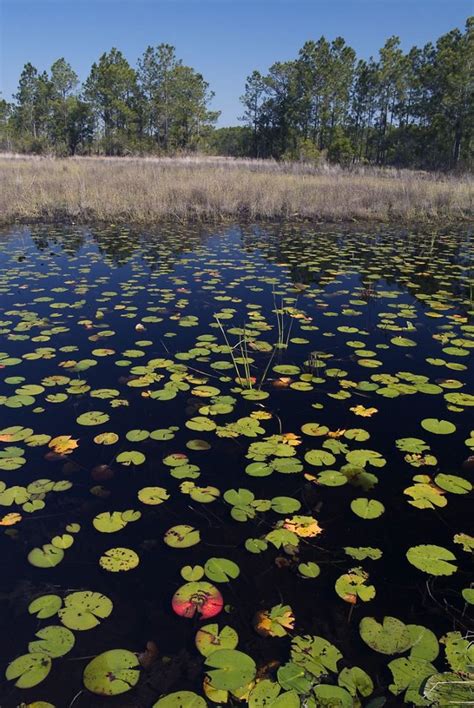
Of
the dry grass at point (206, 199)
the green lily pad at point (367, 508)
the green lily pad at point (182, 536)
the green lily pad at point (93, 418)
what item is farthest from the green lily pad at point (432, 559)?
the dry grass at point (206, 199)

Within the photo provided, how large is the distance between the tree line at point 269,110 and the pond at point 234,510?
28859 millimetres

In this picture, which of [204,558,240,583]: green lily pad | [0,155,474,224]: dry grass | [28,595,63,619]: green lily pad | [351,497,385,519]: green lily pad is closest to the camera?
[28,595,63,619]: green lily pad

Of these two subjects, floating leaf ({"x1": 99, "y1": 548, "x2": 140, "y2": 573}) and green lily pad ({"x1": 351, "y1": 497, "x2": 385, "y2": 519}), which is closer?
floating leaf ({"x1": 99, "y1": 548, "x2": 140, "y2": 573})

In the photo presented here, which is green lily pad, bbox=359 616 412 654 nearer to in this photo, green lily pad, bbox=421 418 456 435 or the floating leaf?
the floating leaf

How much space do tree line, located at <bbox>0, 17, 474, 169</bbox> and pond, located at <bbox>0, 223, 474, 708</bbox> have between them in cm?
2886

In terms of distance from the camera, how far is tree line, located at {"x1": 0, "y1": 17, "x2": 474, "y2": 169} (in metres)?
31.3

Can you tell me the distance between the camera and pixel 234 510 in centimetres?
176

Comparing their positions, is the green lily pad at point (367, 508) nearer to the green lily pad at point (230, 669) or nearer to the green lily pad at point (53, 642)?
the green lily pad at point (230, 669)

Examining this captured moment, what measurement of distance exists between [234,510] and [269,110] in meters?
42.4

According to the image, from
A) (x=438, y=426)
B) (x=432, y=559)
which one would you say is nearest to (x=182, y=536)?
(x=432, y=559)

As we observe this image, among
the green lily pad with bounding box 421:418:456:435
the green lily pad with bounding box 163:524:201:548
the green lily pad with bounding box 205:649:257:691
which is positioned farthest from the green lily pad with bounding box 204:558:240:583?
the green lily pad with bounding box 421:418:456:435

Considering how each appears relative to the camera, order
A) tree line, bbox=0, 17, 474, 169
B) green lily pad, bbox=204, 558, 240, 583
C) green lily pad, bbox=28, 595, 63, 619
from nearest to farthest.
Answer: green lily pad, bbox=28, 595, 63, 619 → green lily pad, bbox=204, 558, 240, 583 → tree line, bbox=0, 17, 474, 169

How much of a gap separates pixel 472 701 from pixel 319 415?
5.00 feet

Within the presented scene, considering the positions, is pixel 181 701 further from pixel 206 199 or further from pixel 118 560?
pixel 206 199
